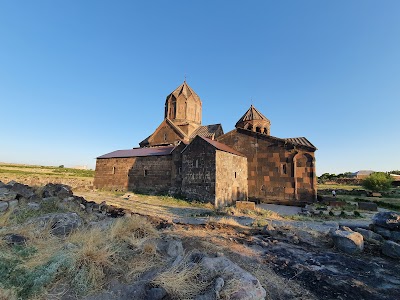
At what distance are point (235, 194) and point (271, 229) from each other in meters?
9.20

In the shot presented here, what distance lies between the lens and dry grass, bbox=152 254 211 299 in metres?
2.58

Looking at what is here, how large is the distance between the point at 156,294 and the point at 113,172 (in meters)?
19.9

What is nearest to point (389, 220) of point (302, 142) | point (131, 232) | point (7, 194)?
point (131, 232)

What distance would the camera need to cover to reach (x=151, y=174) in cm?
1861

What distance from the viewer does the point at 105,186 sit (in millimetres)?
20781

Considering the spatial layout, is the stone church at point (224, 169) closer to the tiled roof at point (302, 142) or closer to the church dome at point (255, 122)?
the tiled roof at point (302, 142)

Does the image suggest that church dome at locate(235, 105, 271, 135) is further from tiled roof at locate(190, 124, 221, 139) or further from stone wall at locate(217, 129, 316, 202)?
stone wall at locate(217, 129, 316, 202)

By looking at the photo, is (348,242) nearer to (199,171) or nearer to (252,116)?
(199,171)

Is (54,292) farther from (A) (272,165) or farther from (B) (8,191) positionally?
(A) (272,165)

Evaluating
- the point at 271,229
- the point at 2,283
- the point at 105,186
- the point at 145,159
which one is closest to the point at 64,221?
the point at 2,283

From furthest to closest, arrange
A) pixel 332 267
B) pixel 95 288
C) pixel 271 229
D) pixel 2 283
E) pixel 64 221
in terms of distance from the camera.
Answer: pixel 271 229 < pixel 64 221 < pixel 332 267 < pixel 95 288 < pixel 2 283

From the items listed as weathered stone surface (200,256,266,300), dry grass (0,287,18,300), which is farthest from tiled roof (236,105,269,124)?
dry grass (0,287,18,300)

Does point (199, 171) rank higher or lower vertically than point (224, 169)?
lower

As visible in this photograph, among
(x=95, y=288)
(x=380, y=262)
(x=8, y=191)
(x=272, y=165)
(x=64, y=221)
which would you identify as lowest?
(x=380, y=262)
